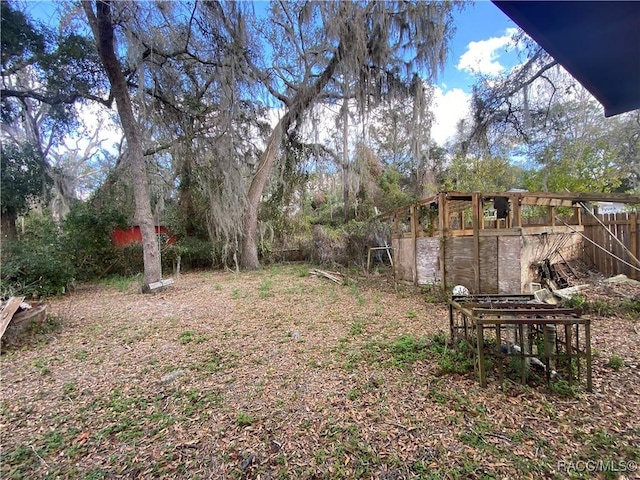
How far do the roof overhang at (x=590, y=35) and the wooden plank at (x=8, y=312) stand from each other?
17.2ft

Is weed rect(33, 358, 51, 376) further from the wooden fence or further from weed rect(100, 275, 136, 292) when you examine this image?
the wooden fence

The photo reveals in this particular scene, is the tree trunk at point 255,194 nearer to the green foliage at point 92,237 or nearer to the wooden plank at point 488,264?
the green foliage at point 92,237

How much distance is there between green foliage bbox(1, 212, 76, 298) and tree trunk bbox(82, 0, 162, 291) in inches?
69.6

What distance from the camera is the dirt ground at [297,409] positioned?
1.52 meters

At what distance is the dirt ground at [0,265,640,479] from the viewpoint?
4.99ft

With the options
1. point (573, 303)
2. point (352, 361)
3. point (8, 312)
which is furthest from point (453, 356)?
point (8, 312)

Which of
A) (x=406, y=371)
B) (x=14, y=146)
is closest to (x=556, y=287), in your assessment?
(x=406, y=371)

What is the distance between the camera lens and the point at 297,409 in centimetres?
201

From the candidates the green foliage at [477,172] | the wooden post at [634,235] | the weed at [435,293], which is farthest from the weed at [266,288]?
the green foliage at [477,172]

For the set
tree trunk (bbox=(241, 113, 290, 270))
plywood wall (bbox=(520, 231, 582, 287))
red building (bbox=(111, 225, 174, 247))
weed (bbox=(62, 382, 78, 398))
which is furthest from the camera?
tree trunk (bbox=(241, 113, 290, 270))

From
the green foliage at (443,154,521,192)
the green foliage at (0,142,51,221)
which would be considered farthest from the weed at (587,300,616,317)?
the green foliage at (0,142,51,221)

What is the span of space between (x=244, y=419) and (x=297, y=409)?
373 millimetres

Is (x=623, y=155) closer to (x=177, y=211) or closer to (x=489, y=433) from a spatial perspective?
(x=489, y=433)

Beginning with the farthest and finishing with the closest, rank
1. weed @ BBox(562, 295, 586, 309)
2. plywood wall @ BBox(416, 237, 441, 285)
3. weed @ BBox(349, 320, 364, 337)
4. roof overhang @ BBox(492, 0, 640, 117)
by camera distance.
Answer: plywood wall @ BBox(416, 237, 441, 285) → weed @ BBox(349, 320, 364, 337) → weed @ BBox(562, 295, 586, 309) → roof overhang @ BBox(492, 0, 640, 117)
